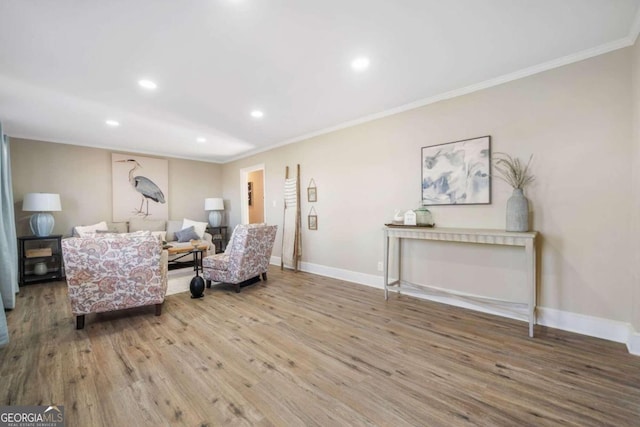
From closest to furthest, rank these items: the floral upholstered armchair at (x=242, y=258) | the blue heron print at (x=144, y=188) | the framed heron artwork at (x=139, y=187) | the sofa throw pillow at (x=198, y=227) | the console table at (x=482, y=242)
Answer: the console table at (x=482, y=242), the floral upholstered armchair at (x=242, y=258), the framed heron artwork at (x=139, y=187), the blue heron print at (x=144, y=188), the sofa throw pillow at (x=198, y=227)

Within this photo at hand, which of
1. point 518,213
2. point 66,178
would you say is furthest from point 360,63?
point 66,178

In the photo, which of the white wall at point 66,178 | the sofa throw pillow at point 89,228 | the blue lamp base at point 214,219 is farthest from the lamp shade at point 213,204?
the sofa throw pillow at point 89,228

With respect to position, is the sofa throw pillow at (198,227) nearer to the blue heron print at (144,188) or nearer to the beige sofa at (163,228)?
the beige sofa at (163,228)

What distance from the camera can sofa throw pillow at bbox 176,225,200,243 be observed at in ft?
18.2

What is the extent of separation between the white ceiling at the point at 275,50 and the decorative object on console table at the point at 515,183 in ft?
2.71

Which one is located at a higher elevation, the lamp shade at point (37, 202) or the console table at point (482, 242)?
the lamp shade at point (37, 202)

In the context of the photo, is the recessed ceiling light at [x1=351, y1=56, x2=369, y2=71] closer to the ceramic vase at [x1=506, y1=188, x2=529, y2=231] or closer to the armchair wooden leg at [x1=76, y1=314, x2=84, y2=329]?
the ceramic vase at [x1=506, y1=188, x2=529, y2=231]

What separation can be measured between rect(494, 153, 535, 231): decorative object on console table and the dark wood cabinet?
6.41 metres

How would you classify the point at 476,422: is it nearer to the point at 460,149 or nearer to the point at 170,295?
the point at 460,149

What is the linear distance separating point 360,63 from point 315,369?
2.53 metres

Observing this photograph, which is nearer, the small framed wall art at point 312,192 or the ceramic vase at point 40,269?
the ceramic vase at point 40,269

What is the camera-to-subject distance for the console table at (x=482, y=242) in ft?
7.61

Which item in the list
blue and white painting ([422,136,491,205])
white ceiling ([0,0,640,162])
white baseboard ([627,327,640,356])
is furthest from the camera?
blue and white painting ([422,136,491,205])

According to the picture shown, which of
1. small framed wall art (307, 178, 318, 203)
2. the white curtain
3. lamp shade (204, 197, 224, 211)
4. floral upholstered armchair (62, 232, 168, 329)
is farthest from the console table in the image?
lamp shade (204, 197, 224, 211)
